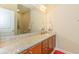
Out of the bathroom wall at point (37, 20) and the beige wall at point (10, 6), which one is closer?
the beige wall at point (10, 6)

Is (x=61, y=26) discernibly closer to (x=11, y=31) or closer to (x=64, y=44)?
(x=64, y=44)

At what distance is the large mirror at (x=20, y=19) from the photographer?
1.50 m

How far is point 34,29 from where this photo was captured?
2045 millimetres

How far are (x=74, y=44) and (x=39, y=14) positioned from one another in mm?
887

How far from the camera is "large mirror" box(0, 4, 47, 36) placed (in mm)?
1501

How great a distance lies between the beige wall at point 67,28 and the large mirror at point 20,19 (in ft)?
0.96

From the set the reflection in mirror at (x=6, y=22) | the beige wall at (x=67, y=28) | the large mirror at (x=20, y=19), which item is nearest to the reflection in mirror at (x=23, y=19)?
the large mirror at (x=20, y=19)

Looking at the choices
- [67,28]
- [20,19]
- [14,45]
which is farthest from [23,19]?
[67,28]

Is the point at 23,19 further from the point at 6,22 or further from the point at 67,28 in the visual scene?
the point at 67,28

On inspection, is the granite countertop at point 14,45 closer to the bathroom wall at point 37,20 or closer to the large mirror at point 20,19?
the large mirror at point 20,19

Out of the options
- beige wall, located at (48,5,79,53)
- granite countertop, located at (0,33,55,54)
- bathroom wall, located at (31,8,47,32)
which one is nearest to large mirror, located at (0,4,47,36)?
bathroom wall, located at (31,8,47,32)

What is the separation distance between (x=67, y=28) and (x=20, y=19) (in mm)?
1046

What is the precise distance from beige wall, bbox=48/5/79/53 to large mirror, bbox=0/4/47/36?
0.96 feet

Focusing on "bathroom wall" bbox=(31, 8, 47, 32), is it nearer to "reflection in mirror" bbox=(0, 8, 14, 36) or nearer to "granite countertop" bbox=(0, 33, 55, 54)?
"reflection in mirror" bbox=(0, 8, 14, 36)
